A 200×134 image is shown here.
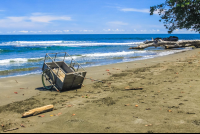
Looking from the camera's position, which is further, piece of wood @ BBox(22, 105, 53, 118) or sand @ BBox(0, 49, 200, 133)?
piece of wood @ BBox(22, 105, 53, 118)

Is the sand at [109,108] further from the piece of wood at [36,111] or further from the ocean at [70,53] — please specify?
the ocean at [70,53]

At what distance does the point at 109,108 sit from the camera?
5.65 meters

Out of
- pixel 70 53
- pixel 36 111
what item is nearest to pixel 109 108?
pixel 36 111

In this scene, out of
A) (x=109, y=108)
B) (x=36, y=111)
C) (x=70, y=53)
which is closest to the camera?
(x=36, y=111)

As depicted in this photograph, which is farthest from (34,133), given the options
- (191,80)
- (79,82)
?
(191,80)

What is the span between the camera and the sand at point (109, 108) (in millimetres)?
4402

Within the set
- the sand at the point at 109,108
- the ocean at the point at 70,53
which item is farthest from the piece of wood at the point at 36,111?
the ocean at the point at 70,53

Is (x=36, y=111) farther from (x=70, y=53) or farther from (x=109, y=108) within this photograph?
(x=70, y=53)

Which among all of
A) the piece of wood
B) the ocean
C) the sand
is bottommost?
the sand

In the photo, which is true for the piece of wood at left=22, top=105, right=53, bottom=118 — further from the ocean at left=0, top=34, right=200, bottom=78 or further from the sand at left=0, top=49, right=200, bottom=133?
the ocean at left=0, top=34, right=200, bottom=78

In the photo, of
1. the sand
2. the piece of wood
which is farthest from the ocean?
the piece of wood

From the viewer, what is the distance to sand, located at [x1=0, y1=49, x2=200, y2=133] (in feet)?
14.4

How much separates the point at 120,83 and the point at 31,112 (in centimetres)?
469

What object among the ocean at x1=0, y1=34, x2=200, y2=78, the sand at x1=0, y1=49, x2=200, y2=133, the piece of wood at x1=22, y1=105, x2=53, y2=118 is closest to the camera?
the sand at x1=0, y1=49, x2=200, y2=133
